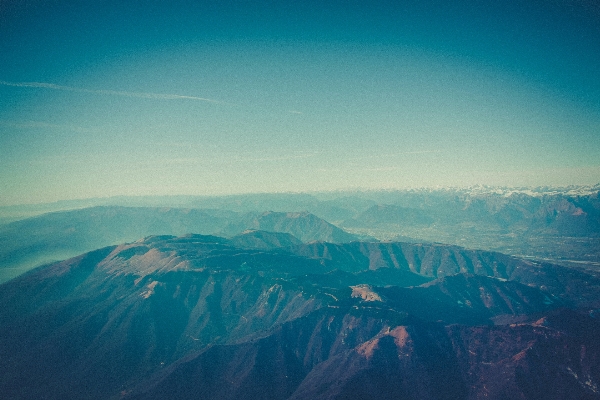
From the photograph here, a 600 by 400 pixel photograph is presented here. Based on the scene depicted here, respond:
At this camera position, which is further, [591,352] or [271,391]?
[271,391]

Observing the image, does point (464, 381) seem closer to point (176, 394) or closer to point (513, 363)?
point (513, 363)

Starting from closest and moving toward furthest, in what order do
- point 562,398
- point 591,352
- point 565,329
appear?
point 562,398
point 591,352
point 565,329

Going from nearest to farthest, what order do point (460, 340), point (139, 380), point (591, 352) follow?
point (591, 352), point (460, 340), point (139, 380)

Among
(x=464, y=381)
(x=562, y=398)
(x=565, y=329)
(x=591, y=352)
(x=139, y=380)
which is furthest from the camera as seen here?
(x=139, y=380)

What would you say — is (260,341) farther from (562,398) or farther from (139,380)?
(562,398)

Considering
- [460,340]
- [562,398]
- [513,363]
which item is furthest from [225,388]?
[562,398]

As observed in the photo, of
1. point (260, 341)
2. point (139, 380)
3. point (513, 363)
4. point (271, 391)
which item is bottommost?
point (139, 380)

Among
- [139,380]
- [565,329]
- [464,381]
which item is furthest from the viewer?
[139,380]

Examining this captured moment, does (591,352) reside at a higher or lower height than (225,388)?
higher

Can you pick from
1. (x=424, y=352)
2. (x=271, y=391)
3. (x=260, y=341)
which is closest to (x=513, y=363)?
(x=424, y=352)
